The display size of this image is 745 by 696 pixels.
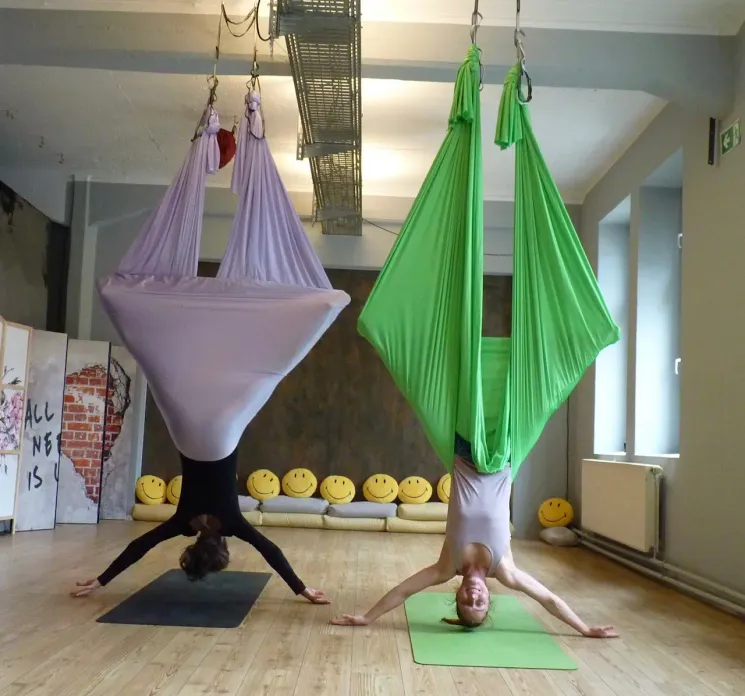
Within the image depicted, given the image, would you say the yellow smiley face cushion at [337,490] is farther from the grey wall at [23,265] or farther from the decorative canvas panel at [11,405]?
the grey wall at [23,265]

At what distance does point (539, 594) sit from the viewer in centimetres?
294

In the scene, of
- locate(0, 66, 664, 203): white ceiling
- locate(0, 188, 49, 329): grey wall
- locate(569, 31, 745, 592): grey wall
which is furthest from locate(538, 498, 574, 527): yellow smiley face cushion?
locate(0, 188, 49, 329): grey wall

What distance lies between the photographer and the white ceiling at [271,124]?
15.7 feet

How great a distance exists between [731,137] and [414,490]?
376cm


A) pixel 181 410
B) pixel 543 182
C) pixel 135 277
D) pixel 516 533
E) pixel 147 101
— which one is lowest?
pixel 516 533

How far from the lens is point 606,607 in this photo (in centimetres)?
368

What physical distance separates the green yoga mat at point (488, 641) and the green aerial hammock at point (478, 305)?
66cm

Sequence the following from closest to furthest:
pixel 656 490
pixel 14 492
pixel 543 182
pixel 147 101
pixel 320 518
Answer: pixel 543 182 < pixel 656 490 < pixel 147 101 < pixel 14 492 < pixel 320 518

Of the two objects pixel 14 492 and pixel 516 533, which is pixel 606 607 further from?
pixel 14 492

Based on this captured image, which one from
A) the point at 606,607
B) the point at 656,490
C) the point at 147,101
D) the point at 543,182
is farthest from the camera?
the point at 147,101

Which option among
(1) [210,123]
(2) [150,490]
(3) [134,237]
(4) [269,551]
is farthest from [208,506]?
(3) [134,237]

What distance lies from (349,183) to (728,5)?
100 inches

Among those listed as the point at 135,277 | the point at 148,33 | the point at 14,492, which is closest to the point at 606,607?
the point at 135,277

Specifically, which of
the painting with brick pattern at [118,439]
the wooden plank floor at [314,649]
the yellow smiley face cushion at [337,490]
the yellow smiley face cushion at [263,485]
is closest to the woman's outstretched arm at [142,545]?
the wooden plank floor at [314,649]
